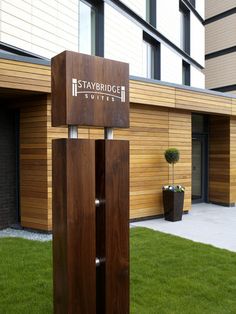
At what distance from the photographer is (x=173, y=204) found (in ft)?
28.2

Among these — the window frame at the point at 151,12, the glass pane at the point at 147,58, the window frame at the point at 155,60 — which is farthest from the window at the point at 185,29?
the window frame at the point at 151,12

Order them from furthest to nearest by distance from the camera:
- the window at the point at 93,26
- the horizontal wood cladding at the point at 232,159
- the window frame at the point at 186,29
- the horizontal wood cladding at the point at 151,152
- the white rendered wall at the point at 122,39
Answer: the window frame at the point at 186,29 → the horizontal wood cladding at the point at 232,159 → the white rendered wall at the point at 122,39 → the window at the point at 93,26 → the horizontal wood cladding at the point at 151,152

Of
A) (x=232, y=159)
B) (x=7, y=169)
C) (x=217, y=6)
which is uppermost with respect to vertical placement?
(x=217, y=6)

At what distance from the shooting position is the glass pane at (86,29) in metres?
9.91

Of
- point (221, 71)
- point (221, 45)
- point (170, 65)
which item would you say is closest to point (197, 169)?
point (170, 65)

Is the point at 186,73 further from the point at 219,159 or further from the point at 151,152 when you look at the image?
the point at 151,152

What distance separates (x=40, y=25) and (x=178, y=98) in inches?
142

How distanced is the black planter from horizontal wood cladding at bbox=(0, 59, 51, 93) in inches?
150

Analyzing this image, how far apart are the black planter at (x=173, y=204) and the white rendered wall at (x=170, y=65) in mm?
6729

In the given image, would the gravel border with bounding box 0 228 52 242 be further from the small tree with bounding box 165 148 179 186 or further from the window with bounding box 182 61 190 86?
the window with bounding box 182 61 190 86

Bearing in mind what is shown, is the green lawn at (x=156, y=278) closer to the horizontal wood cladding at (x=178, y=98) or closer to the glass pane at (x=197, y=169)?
the horizontal wood cladding at (x=178, y=98)

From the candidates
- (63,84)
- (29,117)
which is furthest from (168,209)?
(63,84)

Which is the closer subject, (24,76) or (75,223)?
(75,223)

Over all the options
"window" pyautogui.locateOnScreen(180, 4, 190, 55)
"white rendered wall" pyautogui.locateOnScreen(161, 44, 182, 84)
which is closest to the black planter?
"white rendered wall" pyautogui.locateOnScreen(161, 44, 182, 84)
